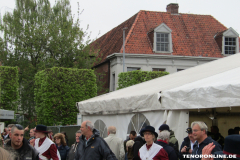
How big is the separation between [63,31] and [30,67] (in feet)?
15.0

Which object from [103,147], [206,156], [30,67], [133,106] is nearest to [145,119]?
[133,106]

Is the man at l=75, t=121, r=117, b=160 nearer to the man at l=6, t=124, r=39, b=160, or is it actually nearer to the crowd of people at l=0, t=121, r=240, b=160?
the crowd of people at l=0, t=121, r=240, b=160

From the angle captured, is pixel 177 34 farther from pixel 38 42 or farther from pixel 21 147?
pixel 21 147

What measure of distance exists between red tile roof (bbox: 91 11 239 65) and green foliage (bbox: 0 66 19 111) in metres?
9.07

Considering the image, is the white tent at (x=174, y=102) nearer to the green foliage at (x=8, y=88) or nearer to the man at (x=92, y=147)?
the man at (x=92, y=147)

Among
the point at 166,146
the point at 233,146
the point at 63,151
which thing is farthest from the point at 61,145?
the point at 233,146

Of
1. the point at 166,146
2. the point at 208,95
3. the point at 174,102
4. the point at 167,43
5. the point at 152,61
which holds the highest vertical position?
the point at 167,43

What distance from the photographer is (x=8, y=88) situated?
24344 mm

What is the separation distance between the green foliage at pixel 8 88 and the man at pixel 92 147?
1875 centimetres

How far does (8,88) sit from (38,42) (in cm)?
660

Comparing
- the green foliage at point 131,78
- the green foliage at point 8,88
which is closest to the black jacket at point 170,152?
the green foliage at point 8,88

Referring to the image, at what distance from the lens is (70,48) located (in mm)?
29812

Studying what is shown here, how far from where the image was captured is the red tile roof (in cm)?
3144

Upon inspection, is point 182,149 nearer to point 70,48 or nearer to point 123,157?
point 123,157
